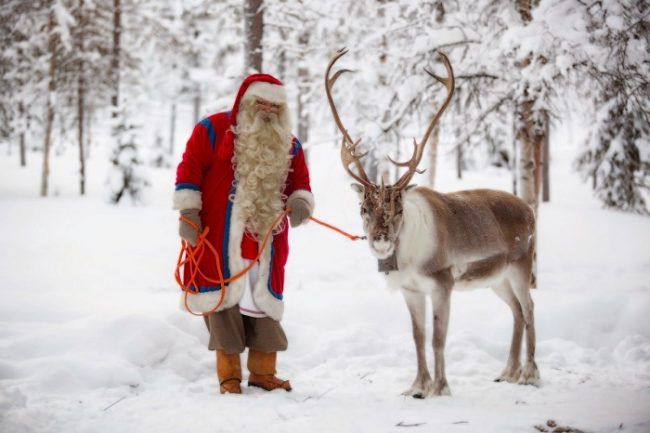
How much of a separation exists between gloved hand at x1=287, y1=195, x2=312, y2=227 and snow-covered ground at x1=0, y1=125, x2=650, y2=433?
1299mm

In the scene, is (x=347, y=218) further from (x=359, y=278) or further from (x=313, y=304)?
(x=313, y=304)

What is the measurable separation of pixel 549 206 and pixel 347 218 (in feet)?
24.9

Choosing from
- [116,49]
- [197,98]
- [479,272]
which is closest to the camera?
[479,272]

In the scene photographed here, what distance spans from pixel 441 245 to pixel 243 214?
152 centimetres

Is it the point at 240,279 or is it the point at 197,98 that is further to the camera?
the point at 197,98

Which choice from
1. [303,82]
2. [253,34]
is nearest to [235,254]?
[253,34]

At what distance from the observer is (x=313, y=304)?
5941 mm

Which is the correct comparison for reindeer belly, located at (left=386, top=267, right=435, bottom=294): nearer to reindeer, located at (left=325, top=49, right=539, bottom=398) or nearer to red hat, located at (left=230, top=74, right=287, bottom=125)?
reindeer, located at (left=325, top=49, right=539, bottom=398)

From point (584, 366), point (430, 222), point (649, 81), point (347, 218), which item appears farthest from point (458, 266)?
point (347, 218)

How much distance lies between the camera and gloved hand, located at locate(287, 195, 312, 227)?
4023mm

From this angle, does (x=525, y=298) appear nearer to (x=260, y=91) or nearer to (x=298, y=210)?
(x=298, y=210)

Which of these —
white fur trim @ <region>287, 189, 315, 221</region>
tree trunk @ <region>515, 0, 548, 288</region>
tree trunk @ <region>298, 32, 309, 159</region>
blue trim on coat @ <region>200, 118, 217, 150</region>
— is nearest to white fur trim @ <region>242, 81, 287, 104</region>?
blue trim on coat @ <region>200, 118, 217, 150</region>

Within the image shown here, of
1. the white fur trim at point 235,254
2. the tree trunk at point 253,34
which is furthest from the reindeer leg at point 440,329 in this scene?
the tree trunk at point 253,34

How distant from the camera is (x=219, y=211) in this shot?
3.90m
